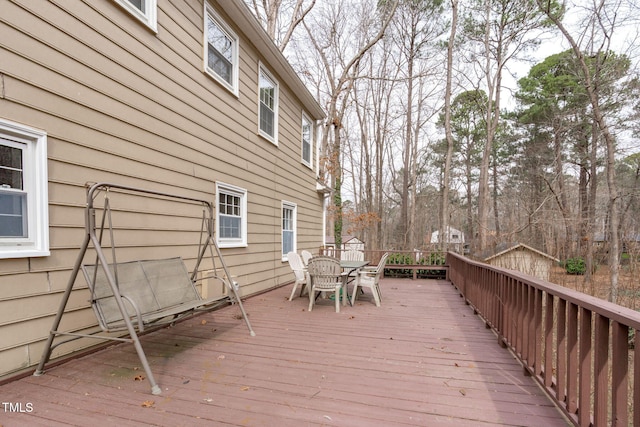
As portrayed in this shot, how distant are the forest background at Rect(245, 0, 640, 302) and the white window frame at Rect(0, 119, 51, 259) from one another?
8.70 metres

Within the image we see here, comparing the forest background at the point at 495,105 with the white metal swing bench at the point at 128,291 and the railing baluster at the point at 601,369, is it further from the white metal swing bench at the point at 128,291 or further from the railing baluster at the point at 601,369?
the white metal swing bench at the point at 128,291

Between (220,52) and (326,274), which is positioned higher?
(220,52)

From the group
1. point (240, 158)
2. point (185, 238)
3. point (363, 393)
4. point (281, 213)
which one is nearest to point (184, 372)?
point (363, 393)

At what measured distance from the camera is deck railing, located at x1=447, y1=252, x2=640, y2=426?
53.3 inches

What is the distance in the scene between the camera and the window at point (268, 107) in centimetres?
617

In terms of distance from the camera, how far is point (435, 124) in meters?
18.5

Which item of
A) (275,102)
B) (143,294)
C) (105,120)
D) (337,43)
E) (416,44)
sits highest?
(416,44)

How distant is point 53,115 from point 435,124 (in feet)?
62.1

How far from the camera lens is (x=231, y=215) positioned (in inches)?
203

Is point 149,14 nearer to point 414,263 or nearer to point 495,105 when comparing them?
point 414,263

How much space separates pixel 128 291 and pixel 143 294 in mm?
145

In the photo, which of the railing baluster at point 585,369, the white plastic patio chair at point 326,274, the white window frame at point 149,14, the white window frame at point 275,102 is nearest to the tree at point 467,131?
the white window frame at point 275,102

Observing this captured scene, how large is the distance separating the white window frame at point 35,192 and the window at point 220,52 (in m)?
2.58

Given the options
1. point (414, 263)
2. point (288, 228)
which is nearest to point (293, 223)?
point (288, 228)
